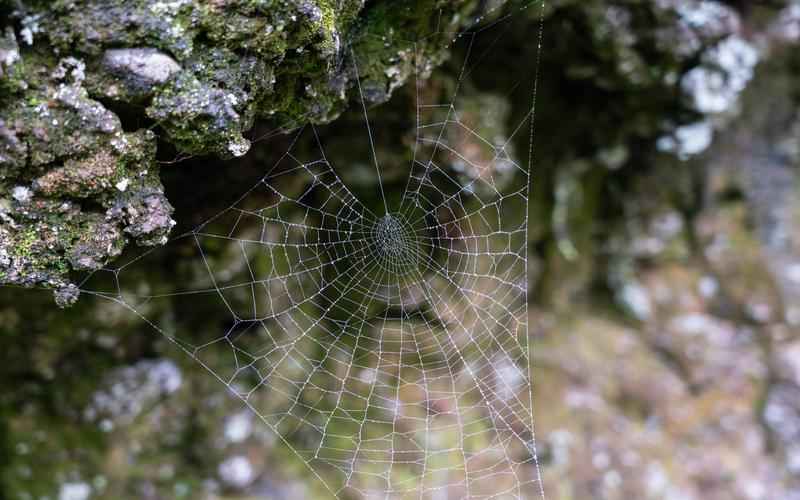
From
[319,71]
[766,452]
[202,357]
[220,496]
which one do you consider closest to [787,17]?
[766,452]

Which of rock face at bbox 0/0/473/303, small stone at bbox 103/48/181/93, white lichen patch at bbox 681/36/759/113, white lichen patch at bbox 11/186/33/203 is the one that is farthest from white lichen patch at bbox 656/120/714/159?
white lichen patch at bbox 11/186/33/203

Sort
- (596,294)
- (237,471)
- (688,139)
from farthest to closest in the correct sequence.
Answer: (596,294), (688,139), (237,471)

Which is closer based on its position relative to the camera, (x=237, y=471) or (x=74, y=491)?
(x=74, y=491)

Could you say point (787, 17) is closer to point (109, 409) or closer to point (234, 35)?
point (234, 35)

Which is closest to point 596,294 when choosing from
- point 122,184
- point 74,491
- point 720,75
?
point 720,75

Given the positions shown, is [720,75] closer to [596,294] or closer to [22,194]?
[596,294]

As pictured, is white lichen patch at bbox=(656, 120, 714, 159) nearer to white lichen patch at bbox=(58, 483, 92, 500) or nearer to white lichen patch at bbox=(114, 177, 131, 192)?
white lichen patch at bbox=(114, 177, 131, 192)

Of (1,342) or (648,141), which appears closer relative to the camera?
(1,342)
